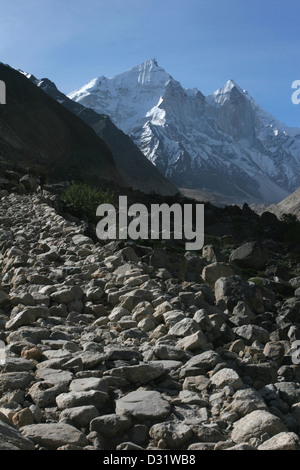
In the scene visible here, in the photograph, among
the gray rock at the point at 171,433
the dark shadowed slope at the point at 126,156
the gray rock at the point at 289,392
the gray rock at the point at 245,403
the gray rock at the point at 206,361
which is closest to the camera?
the gray rock at the point at 171,433

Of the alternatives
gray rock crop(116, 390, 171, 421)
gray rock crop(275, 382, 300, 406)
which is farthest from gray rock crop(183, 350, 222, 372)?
gray rock crop(116, 390, 171, 421)

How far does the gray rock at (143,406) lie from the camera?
11.2 ft

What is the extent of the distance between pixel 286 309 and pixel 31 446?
6042 mm

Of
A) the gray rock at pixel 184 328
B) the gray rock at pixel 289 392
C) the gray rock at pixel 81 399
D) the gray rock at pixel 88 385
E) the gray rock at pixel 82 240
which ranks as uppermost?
the gray rock at pixel 82 240

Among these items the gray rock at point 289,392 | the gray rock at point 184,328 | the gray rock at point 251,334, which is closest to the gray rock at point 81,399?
the gray rock at point 289,392

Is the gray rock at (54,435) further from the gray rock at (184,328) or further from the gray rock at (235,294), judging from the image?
the gray rock at (235,294)

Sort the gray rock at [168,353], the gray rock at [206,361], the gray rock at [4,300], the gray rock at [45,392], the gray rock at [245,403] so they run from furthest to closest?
the gray rock at [4,300] → the gray rock at [168,353] → the gray rock at [206,361] → the gray rock at [45,392] → the gray rock at [245,403]

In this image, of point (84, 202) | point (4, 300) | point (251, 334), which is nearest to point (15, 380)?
point (4, 300)

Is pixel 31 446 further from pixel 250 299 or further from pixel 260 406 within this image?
pixel 250 299

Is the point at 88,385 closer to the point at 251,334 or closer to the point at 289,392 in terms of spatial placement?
the point at 289,392

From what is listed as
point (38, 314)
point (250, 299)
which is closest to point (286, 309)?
point (250, 299)

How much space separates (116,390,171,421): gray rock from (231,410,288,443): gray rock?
45cm

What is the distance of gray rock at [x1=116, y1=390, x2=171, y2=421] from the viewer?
3422mm
